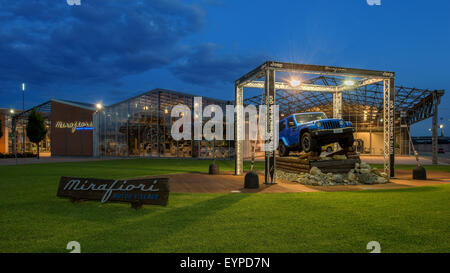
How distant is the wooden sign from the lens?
7145mm

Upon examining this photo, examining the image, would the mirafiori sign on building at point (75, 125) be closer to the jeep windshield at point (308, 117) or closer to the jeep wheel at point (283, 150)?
the jeep wheel at point (283, 150)

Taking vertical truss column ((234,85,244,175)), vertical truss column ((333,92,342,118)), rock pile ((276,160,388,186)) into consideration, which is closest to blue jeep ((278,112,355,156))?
rock pile ((276,160,388,186))

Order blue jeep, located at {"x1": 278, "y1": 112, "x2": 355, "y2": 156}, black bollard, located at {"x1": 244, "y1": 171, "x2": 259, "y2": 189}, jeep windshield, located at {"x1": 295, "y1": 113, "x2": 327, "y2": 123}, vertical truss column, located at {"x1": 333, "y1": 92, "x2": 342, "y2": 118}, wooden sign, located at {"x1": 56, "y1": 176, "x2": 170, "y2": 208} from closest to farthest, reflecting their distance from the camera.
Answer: wooden sign, located at {"x1": 56, "y1": 176, "x2": 170, "y2": 208}, black bollard, located at {"x1": 244, "y1": 171, "x2": 259, "y2": 189}, blue jeep, located at {"x1": 278, "y1": 112, "x2": 355, "y2": 156}, jeep windshield, located at {"x1": 295, "y1": 113, "x2": 327, "y2": 123}, vertical truss column, located at {"x1": 333, "y1": 92, "x2": 342, "y2": 118}

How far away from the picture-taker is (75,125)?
38219 millimetres

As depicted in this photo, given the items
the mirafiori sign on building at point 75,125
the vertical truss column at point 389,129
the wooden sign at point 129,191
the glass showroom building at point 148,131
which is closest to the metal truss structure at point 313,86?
the vertical truss column at point 389,129

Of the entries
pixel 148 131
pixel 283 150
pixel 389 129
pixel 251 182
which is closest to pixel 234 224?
pixel 251 182

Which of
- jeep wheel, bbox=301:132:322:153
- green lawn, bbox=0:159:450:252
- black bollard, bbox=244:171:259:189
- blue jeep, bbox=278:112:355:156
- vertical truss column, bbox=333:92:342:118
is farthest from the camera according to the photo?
vertical truss column, bbox=333:92:342:118

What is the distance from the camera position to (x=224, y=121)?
31.3m

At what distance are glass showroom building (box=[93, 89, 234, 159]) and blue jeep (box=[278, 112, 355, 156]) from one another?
1694 cm

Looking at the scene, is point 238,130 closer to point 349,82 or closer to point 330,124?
point 330,124

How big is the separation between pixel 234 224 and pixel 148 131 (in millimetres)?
29891

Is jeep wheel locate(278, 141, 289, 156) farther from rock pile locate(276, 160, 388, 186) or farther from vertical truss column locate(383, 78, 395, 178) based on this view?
vertical truss column locate(383, 78, 395, 178)
